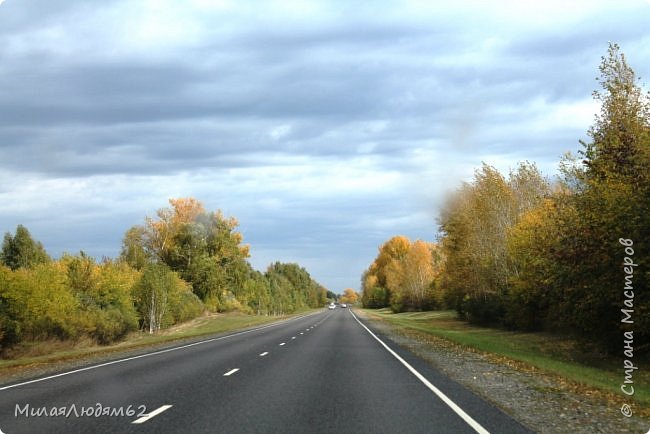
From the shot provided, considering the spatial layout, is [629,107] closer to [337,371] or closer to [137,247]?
[337,371]

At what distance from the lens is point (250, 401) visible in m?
11.3

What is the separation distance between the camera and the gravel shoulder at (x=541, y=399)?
9.61 metres

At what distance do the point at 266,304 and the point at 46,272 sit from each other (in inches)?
2975

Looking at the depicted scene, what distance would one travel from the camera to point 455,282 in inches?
2264

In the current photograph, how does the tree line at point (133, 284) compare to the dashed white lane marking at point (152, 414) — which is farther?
the tree line at point (133, 284)

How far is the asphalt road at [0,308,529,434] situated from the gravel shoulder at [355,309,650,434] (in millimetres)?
466

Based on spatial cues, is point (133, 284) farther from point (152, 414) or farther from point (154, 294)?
point (152, 414)

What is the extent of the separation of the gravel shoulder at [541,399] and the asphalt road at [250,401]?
1.53 ft

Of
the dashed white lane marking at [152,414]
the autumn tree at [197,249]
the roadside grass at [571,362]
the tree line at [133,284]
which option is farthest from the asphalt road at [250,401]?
the autumn tree at [197,249]

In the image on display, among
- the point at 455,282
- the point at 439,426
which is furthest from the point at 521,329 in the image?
the point at 439,426

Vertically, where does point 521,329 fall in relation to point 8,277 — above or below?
below

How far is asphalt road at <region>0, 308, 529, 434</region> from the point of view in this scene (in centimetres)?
902

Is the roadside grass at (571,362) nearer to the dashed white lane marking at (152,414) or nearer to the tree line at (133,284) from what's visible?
the dashed white lane marking at (152,414)

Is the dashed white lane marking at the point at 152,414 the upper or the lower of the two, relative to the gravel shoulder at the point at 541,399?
upper
